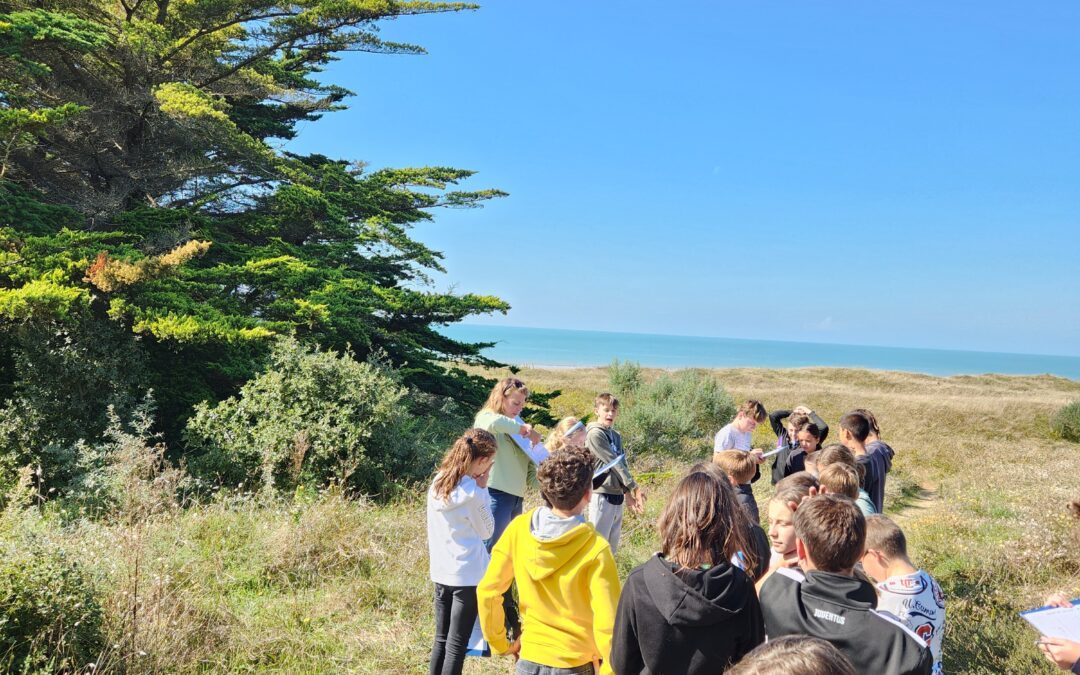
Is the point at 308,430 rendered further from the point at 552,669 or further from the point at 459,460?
the point at 552,669

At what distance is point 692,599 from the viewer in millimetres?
2506

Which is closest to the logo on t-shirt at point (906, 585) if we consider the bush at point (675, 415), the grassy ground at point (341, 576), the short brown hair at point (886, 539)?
the short brown hair at point (886, 539)

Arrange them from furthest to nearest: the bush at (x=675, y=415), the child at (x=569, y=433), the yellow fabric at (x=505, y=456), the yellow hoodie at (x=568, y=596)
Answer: the bush at (x=675, y=415), the child at (x=569, y=433), the yellow fabric at (x=505, y=456), the yellow hoodie at (x=568, y=596)

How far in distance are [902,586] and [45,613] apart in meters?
→ 5.09

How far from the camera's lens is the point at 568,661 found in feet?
9.95

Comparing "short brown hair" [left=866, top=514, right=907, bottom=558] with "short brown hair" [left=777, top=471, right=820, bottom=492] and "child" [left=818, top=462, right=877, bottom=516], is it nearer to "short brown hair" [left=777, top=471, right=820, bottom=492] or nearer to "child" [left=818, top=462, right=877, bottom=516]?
"short brown hair" [left=777, top=471, right=820, bottom=492]

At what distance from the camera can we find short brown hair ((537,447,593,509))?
120 inches

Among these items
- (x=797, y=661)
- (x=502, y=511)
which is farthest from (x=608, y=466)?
(x=797, y=661)

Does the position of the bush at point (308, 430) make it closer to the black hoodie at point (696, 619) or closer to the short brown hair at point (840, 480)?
the short brown hair at point (840, 480)

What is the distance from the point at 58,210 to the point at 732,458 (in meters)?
13.7

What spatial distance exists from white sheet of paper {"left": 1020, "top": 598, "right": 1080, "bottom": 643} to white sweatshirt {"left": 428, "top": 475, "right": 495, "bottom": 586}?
9.31 feet

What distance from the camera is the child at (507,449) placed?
5.55 m

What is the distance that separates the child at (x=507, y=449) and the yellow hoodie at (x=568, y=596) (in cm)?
238

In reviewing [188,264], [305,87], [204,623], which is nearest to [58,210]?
[188,264]
